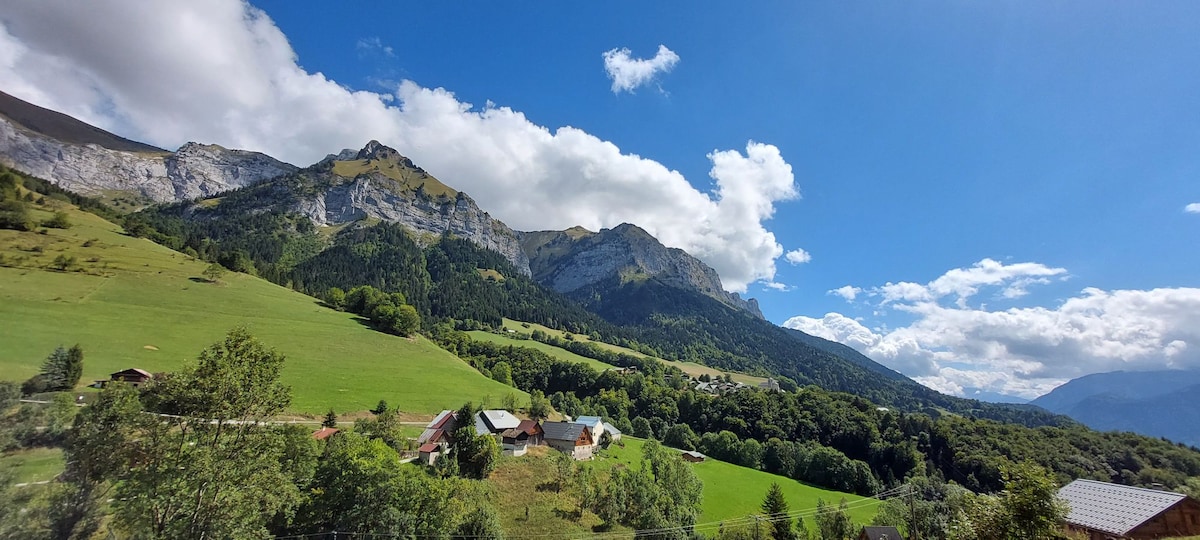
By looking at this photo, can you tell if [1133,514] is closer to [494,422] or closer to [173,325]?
[494,422]

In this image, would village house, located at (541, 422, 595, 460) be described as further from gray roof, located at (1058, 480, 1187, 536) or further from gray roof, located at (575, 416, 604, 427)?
gray roof, located at (1058, 480, 1187, 536)

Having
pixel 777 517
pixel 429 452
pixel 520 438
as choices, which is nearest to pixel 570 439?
pixel 520 438

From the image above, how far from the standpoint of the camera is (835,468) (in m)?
81.1

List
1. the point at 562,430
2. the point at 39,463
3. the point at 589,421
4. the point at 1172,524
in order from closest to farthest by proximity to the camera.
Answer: the point at 1172,524 → the point at 39,463 → the point at 562,430 → the point at 589,421

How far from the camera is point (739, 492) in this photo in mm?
63438

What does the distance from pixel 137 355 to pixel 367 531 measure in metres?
45.3

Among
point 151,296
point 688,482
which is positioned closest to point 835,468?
point 688,482

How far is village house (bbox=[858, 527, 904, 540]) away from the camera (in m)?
37.2

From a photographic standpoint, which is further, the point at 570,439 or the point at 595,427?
the point at 595,427

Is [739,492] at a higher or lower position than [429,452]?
higher

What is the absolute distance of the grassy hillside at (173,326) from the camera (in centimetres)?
5300

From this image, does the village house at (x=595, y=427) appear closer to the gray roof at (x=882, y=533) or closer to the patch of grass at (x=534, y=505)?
the patch of grass at (x=534, y=505)

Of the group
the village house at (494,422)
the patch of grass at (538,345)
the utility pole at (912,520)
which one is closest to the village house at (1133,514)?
the utility pole at (912,520)

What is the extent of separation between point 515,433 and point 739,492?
31144mm
